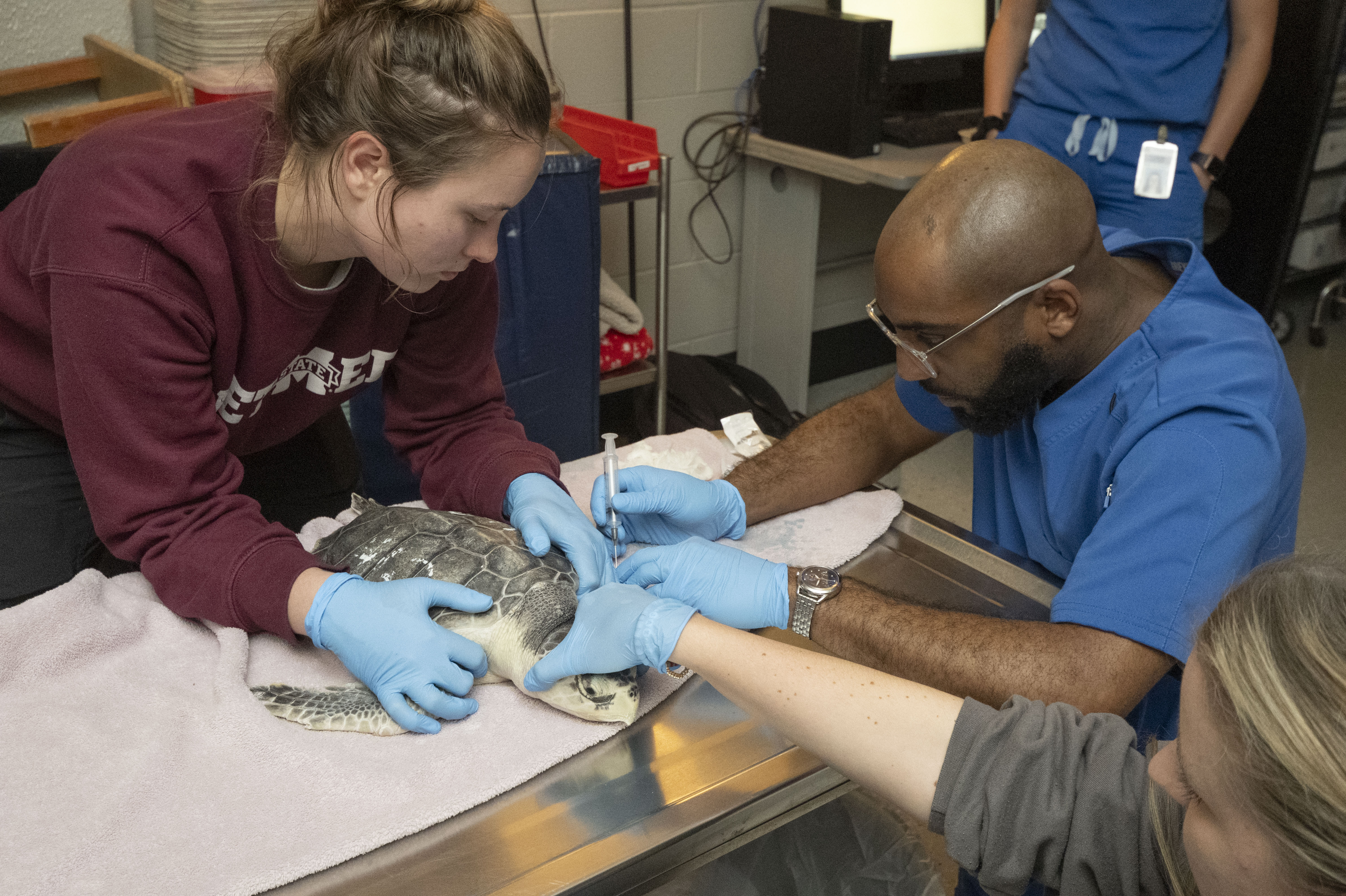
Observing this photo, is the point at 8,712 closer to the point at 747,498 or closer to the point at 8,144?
the point at 747,498

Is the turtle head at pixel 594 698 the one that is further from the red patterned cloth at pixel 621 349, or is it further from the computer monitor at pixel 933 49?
the computer monitor at pixel 933 49

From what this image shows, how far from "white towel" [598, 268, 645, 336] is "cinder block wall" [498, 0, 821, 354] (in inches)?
21.9

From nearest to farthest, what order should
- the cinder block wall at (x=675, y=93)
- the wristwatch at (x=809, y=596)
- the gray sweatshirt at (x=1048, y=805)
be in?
1. the gray sweatshirt at (x=1048, y=805)
2. the wristwatch at (x=809, y=596)
3. the cinder block wall at (x=675, y=93)

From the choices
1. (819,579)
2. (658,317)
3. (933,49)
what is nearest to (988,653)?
(819,579)

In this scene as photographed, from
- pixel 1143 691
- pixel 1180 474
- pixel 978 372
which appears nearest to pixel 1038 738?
pixel 1143 691

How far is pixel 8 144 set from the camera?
1.81 metres

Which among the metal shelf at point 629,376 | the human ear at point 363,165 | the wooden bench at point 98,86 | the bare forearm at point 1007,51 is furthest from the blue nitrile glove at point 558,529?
the bare forearm at point 1007,51

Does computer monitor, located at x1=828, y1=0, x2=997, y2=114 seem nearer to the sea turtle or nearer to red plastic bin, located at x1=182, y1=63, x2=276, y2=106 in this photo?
red plastic bin, located at x1=182, y1=63, x2=276, y2=106

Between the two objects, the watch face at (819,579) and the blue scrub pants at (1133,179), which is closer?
the watch face at (819,579)

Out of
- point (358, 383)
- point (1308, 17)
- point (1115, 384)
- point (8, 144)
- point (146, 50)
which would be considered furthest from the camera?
point (1308, 17)

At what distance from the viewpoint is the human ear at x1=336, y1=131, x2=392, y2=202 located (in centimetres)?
107

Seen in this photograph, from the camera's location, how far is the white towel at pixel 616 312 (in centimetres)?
266

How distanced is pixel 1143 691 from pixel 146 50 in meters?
2.45

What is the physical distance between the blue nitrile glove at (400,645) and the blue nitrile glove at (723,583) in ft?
0.83
